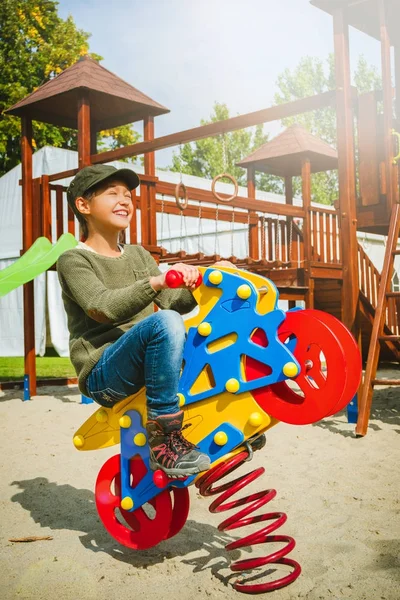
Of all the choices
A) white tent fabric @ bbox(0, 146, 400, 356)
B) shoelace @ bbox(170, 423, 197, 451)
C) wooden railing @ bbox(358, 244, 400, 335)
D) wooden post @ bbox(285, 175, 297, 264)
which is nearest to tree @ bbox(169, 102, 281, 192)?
white tent fabric @ bbox(0, 146, 400, 356)

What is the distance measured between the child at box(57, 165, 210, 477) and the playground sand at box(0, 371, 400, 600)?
0.54 meters

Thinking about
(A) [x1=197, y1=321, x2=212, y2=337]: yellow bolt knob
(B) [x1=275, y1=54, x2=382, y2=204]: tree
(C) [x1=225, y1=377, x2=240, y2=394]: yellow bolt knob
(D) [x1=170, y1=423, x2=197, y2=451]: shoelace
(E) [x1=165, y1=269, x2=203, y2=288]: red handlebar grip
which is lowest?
(D) [x1=170, y1=423, x2=197, y2=451]: shoelace

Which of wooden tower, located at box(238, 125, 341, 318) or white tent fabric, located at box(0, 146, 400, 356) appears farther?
white tent fabric, located at box(0, 146, 400, 356)

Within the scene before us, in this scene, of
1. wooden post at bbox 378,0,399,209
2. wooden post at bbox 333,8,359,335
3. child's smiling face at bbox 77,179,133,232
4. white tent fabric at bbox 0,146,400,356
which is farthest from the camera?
white tent fabric at bbox 0,146,400,356

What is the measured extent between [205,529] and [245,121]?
3756mm

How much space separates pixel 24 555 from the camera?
99.5 inches

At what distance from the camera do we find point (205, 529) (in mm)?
2814

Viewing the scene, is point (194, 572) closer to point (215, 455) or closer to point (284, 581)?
point (284, 581)

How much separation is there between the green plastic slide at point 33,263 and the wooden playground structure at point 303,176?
497mm

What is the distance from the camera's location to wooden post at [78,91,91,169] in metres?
6.80

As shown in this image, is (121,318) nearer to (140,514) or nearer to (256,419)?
(256,419)

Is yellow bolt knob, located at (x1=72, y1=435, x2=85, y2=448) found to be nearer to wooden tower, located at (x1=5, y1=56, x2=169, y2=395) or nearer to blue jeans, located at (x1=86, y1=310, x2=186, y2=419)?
blue jeans, located at (x1=86, y1=310, x2=186, y2=419)

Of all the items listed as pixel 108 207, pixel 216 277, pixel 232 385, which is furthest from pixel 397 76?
pixel 232 385

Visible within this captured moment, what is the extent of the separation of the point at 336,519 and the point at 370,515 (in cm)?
19
